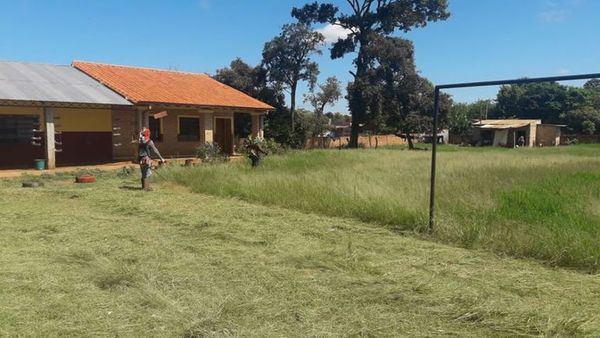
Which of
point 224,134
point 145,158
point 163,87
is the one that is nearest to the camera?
point 145,158

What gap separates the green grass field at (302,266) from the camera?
4012 mm

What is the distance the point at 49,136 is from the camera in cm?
1764

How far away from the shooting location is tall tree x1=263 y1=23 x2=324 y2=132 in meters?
36.7

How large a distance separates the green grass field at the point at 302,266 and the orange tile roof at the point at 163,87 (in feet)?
37.9

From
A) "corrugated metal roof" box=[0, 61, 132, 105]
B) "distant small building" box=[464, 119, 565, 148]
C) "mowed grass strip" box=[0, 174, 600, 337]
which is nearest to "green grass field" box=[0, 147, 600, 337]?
"mowed grass strip" box=[0, 174, 600, 337]

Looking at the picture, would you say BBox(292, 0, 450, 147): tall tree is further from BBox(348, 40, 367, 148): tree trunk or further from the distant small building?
the distant small building

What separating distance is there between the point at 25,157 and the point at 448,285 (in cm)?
1793

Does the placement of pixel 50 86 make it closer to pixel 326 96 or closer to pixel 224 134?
pixel 224 134

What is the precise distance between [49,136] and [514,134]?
143ft

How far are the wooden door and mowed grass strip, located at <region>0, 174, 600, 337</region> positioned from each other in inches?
713

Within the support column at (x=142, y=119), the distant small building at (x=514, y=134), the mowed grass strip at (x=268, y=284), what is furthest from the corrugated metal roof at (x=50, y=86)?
the distant small building at (x=514, y=134)

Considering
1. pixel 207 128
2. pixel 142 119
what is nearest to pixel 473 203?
→ pixel 142 119

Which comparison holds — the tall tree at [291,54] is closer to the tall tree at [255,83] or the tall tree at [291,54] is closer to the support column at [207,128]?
the tall tree at [255,83]

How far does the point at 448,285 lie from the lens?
485 centimetres
